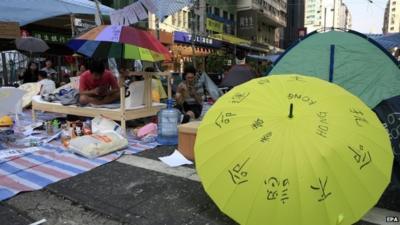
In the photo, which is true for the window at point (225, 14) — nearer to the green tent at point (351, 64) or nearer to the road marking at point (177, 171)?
the green tent at point (351, 64)

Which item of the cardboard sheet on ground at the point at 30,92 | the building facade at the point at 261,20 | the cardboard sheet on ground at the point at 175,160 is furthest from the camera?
the building facade at the point at 261,20

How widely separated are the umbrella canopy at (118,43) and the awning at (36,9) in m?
5.36

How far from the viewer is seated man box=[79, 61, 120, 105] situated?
6.65 meters

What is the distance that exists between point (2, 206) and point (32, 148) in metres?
2.06

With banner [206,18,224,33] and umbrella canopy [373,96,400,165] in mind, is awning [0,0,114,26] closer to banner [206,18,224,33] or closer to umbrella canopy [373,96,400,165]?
umbrella canopy [373,96,400,165]

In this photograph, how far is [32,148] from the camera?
209 inches

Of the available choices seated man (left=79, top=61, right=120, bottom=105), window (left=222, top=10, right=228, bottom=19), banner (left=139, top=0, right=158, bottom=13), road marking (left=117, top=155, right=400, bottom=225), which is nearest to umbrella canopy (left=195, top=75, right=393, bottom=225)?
road marking (left=117, top=155, right=400, bottom=225)

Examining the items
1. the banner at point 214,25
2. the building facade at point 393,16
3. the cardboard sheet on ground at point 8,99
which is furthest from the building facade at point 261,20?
the cardboard sheet on ground at point 8,99

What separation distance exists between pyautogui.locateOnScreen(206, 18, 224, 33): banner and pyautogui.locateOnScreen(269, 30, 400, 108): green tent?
1214 inches

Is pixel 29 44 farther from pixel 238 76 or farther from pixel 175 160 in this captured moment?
pixel 175 160

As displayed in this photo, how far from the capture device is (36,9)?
38.5 ft

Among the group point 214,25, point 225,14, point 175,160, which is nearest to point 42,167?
point 175,160

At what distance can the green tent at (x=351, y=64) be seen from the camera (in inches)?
152

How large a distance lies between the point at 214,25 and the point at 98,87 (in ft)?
103
